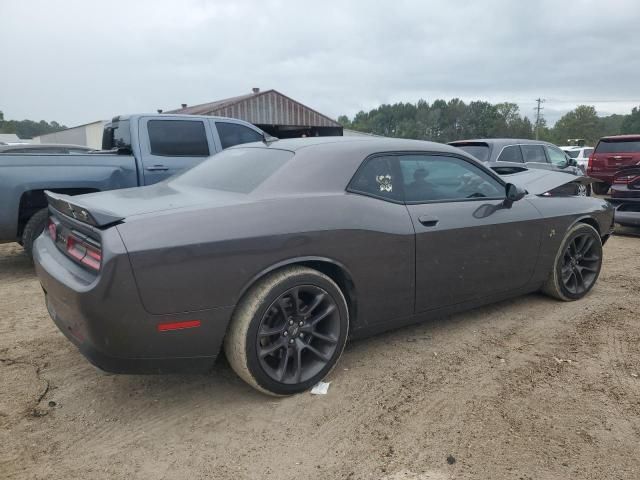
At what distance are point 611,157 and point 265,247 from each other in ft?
39.2

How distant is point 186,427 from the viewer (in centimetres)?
256

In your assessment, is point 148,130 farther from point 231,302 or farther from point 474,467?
point 474,467

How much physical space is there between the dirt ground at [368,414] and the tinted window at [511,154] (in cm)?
516

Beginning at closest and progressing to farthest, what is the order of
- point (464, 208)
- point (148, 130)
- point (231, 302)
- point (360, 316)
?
point (231, 302) < point (360, 316) < point (464, 208) < point (148, 130)

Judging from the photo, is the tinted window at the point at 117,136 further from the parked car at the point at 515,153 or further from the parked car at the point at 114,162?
the parked car at the point at 515,153

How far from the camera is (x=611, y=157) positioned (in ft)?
38.7

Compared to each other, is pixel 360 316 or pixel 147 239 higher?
pixel 147 239

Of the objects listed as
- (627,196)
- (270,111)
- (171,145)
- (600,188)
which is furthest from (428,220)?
(270,111)

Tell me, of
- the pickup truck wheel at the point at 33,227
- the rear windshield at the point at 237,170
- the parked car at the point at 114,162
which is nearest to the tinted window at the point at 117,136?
the parked car at the point at 114,162

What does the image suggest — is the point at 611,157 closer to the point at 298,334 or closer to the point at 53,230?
the point at 298,334

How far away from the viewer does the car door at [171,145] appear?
19.6 ft

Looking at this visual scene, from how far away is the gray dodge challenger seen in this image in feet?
7.65

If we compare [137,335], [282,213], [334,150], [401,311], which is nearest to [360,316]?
[401,311]

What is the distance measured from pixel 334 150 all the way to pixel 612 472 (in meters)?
2.25
